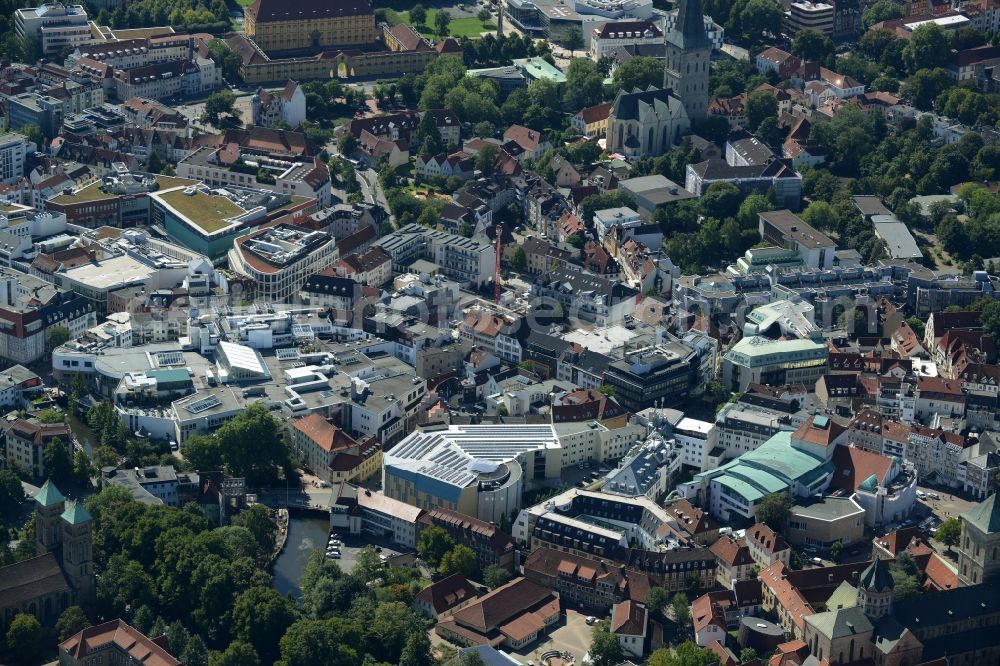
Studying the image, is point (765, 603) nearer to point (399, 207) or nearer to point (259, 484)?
point (259, 484)

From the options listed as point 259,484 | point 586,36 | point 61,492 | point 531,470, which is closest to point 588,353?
point 531,470

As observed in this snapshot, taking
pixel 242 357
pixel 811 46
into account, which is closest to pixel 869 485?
pixel 242 357

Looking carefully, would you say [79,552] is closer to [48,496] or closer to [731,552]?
[48,496]

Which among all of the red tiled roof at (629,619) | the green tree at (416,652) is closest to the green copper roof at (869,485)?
the red tiled roof at (629,619)

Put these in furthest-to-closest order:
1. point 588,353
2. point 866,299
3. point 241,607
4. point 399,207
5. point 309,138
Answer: point 309,138
point 399,207
point 866,299
point 588,353
point 241,607

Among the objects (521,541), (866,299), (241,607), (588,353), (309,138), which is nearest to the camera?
(241,607)

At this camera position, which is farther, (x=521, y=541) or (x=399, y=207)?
(x=399, y=207)

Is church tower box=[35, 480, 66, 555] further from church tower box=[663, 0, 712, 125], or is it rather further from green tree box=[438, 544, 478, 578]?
church tower box=[663, 0, 712, 125]
